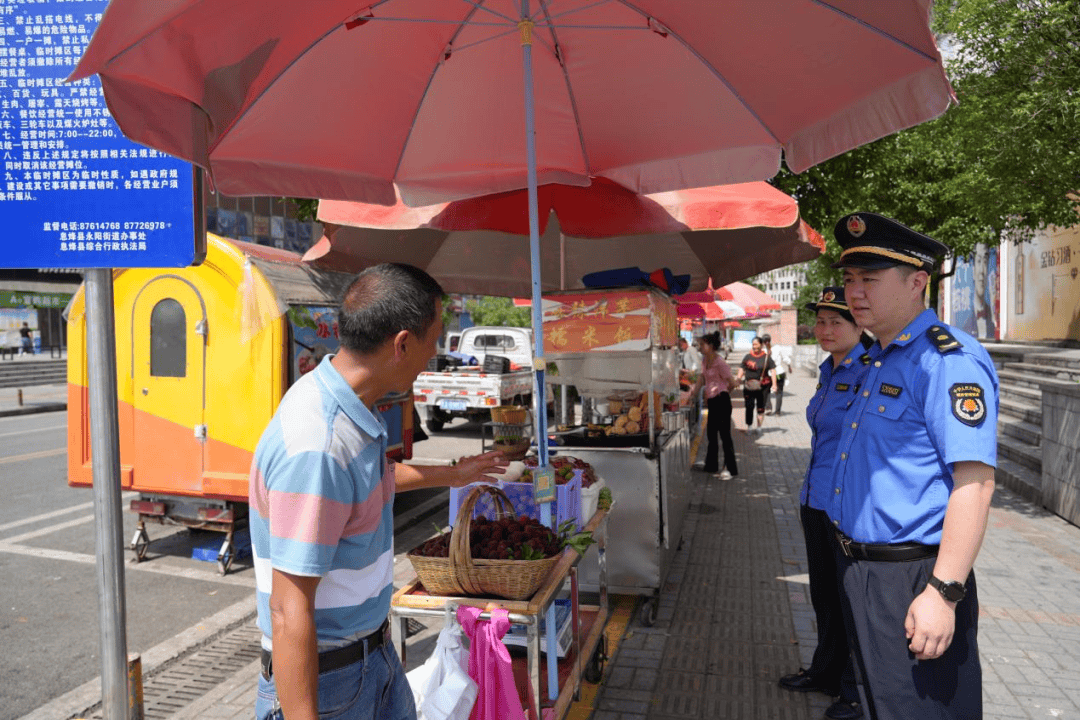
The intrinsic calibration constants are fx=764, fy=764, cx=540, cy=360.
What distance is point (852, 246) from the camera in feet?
9.08

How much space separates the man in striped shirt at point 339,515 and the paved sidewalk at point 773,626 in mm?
2433

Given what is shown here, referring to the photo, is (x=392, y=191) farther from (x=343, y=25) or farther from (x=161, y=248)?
(x=161, y=248)

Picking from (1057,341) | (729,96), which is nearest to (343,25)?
(729,96)

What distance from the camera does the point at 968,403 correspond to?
7.85ft

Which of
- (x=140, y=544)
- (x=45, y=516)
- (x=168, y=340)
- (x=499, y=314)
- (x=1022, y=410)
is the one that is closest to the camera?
(x=168, y=340)

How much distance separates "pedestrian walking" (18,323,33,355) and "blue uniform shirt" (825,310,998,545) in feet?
138

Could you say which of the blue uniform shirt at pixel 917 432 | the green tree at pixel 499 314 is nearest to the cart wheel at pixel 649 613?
the blue uniform shirt at pixel 917 432

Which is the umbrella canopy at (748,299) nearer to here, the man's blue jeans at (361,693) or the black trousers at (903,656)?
the black trousers at (903,656)

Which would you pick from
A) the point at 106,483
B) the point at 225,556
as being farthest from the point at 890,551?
the point at 225,556

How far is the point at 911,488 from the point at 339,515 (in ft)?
6.07

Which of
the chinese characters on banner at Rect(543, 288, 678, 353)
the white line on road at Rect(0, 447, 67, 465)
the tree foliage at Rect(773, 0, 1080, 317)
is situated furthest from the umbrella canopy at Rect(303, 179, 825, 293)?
the white line on road at Rect(0, 447, 67, 465)

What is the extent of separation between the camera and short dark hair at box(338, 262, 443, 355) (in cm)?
201

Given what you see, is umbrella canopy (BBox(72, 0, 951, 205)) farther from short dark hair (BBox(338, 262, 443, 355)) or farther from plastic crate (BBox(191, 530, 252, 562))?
plastic crate (BBox(191, 530, 252, 562))

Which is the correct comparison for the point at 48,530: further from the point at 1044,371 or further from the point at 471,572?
the point at 1044,371
